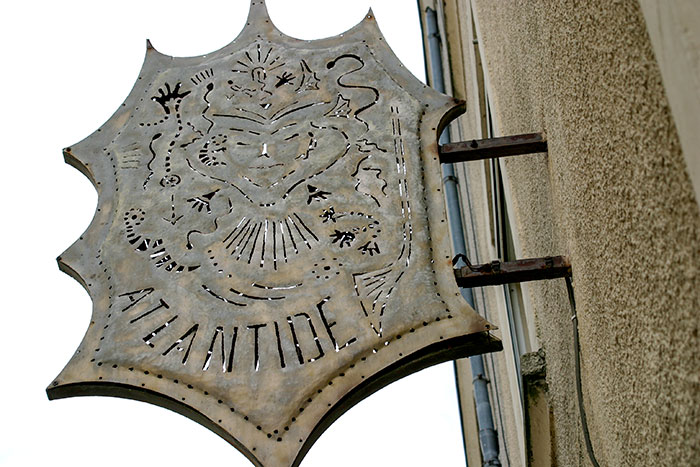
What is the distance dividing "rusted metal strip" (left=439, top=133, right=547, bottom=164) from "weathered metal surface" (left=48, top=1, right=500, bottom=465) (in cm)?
8

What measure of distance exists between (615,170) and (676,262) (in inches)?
19.7

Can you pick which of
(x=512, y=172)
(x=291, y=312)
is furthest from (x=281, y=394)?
(x=512, y=172)

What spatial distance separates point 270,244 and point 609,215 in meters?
1.31

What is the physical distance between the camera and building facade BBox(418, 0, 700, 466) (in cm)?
168

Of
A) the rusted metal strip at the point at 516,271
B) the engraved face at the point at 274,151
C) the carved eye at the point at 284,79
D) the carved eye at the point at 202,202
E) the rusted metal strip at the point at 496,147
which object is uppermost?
the carved eye at the point at 284,79

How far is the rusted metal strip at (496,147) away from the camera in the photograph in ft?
11.1

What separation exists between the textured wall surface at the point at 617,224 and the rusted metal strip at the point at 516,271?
81 mm

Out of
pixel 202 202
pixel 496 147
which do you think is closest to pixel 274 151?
pixel 202 202

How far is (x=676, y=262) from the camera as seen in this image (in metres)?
Answer: 1.73

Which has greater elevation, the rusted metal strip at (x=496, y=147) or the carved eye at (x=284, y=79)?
the carved eye at (x=284, y=79)

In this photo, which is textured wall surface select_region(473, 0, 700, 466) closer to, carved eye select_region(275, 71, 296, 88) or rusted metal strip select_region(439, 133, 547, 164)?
rusted metal strip select_region(439, 133, 547, 164)

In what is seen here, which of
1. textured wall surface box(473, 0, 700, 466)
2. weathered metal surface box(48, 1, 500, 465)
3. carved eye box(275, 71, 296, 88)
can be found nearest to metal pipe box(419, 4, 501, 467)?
carved eye box(275, 71, 296, 88)

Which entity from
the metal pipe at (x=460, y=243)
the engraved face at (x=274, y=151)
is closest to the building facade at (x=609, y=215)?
the engraved face at (x=274, y=151)

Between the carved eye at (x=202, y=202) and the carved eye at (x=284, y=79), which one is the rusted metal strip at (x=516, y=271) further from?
the carved eye at (x=284, y=79)
